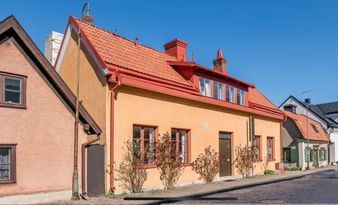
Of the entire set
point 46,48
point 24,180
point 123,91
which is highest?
point 46,48

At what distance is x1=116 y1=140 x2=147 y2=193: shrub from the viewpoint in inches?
659

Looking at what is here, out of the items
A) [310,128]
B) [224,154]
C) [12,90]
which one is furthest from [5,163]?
[310,128]

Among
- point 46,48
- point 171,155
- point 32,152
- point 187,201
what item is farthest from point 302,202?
point 46,48

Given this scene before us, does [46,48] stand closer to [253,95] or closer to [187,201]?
[187,201]

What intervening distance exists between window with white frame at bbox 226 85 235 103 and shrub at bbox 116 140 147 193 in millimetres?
9286

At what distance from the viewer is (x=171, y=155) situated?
18.8 metres

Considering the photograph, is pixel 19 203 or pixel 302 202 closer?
pixel 19 203

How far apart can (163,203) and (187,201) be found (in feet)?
3.31

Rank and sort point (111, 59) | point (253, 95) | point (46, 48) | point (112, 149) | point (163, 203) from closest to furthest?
1. point (163, 203)
2. point (112, 149)
3. point (111, 59)
4. point (46, 48)
5. point (253, 95)

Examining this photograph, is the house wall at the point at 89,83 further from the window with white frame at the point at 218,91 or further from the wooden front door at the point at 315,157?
the wooden front door at the point at 315,157

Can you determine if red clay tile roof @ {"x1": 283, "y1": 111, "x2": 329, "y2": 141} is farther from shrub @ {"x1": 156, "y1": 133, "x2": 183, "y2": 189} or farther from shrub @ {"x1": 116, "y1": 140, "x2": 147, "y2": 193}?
shrub @ {"x1": 116, "y1": 140, "x2": 147, "y2": 193}

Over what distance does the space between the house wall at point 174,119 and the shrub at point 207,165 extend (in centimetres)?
30

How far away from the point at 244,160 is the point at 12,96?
15937 mm

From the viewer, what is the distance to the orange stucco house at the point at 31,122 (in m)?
13.0
